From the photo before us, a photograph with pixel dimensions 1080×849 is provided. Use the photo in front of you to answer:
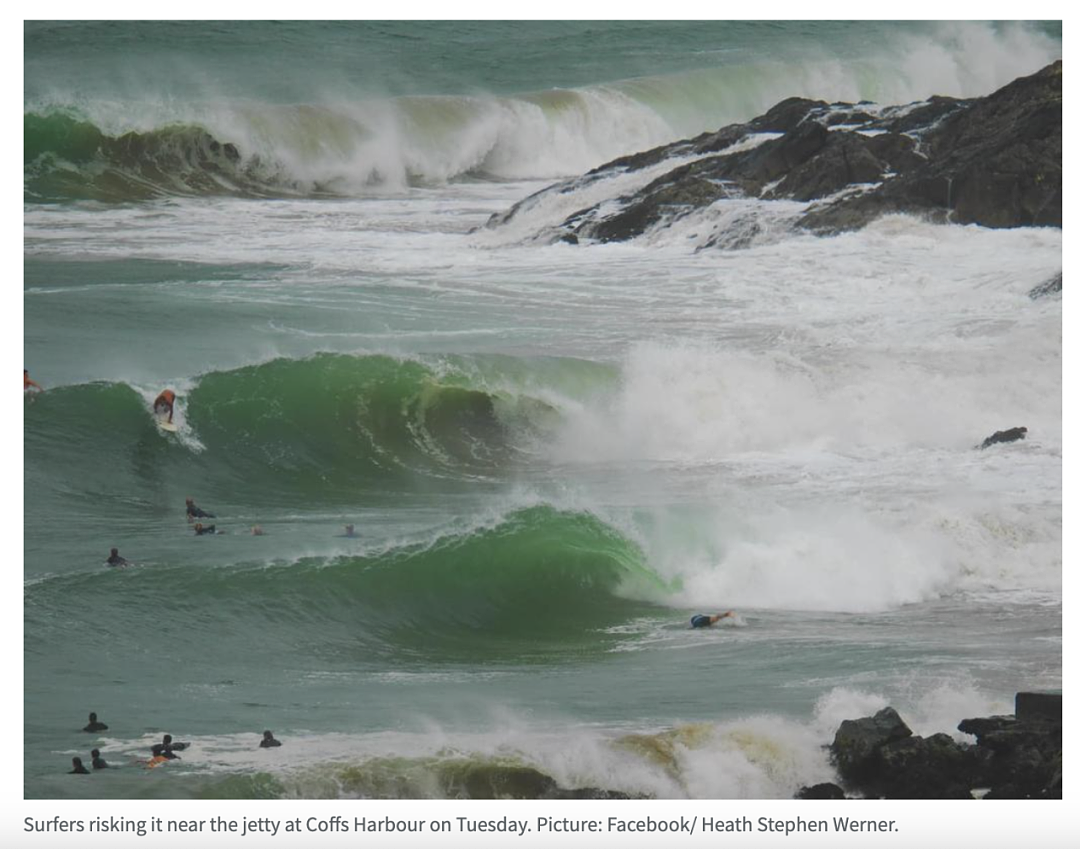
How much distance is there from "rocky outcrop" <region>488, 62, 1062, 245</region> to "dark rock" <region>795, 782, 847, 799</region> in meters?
10.6

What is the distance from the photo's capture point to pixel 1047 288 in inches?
666

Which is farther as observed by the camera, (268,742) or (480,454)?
(480,454)

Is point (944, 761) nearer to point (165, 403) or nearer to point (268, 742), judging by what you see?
point (268, 742)

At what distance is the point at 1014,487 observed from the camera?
13.2 m

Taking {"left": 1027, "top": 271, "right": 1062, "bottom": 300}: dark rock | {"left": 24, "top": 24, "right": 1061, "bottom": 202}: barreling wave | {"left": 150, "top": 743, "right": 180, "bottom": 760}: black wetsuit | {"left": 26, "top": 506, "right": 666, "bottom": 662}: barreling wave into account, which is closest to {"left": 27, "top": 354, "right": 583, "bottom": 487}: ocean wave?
{"left": 26, "top": 506, "right": 666, "bottom": 662}: barreling wave

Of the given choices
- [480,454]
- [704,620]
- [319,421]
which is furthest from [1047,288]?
[319,421]

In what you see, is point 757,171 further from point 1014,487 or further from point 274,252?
point 1014,487

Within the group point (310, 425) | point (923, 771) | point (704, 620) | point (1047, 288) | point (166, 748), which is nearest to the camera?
point (923, 771)

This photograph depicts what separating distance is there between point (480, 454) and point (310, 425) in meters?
1.52

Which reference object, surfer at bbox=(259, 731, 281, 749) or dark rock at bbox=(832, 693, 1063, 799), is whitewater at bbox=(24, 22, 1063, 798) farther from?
dark rock at bbox=(832, 693, 1063, 799)

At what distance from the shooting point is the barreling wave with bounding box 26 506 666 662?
11258 millimetres

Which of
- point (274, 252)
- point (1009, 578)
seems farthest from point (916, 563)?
point (274, 252)

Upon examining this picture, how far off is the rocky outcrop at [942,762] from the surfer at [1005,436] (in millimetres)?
5222

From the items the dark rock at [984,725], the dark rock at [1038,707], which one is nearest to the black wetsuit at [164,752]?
the dark rock at [984,725]
